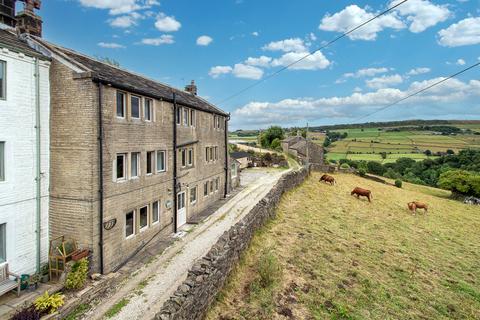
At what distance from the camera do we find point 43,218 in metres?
12.2

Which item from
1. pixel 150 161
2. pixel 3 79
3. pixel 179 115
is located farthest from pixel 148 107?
pixel 3 79

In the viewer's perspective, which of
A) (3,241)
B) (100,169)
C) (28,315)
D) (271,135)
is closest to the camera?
(28,315)

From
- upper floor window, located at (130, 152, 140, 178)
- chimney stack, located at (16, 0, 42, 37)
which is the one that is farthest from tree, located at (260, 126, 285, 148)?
chimney stack, located at (16, 0, 42, 37)

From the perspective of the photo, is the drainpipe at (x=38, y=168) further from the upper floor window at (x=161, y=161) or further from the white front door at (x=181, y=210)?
the white front door at (x=181, y=210)

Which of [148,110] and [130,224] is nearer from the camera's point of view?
[130,224]

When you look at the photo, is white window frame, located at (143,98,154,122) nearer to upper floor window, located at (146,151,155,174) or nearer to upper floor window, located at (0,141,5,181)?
upper floor window, located at (146,151,155,174)

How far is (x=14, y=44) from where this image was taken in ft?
35.2

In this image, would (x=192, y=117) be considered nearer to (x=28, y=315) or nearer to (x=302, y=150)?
(x=28, y=315)

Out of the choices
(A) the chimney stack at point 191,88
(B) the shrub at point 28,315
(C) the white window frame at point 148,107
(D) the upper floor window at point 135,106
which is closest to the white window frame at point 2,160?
(B) the shrub at point 28,315

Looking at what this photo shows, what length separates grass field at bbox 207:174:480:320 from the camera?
9.41 meters

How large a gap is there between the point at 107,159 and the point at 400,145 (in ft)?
403

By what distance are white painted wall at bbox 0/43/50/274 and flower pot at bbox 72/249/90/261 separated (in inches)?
74.0

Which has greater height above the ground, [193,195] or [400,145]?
[400,145]

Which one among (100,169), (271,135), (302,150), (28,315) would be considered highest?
(271,135)
